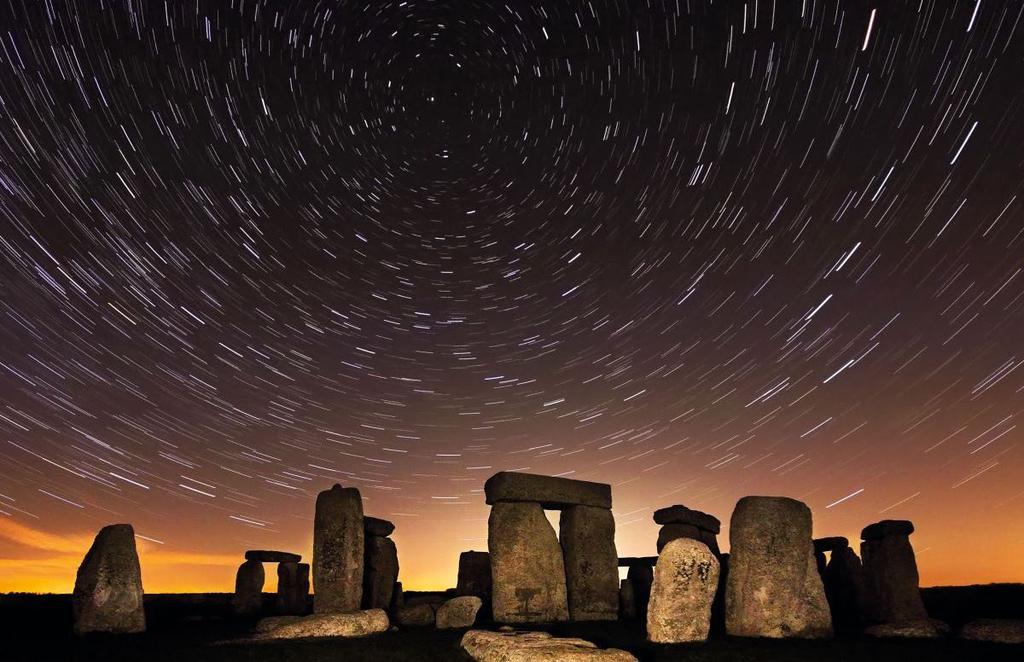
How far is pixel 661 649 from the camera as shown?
29.0 feet

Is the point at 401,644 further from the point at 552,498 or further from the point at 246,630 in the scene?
the point at 552,498

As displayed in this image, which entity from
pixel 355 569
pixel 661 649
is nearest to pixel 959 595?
pixel 661 649

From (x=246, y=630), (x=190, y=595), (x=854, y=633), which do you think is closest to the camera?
(x=854, y=633)

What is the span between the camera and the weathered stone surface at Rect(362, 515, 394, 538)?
16.8m

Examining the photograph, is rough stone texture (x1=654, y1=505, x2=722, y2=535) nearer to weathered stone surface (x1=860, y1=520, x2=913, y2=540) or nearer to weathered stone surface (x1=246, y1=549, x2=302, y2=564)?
weathered stone surface (x1=860, y1=520, x2=913, y2=540)

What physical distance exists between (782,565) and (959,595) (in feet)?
43.5

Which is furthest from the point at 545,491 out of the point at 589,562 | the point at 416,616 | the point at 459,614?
the point at 416,616

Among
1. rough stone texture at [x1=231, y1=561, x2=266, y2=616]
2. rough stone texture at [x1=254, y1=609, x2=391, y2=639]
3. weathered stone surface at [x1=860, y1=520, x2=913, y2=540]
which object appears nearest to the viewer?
rough stone texture at [x1=254, y1=609, x2=391, y2=639]

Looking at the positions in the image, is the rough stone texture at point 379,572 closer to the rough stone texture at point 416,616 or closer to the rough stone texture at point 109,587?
the rough stone texture at point 416,616

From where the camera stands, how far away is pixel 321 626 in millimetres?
10633

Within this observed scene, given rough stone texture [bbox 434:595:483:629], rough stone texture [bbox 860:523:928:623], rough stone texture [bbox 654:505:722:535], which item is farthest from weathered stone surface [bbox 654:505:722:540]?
rough stone texture [bbox 434:595:483:629]

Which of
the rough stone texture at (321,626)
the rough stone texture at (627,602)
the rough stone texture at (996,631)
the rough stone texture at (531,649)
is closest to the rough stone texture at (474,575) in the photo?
the rough stone texture at (627,602)

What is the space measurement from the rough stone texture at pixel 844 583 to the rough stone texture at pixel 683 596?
8.30m

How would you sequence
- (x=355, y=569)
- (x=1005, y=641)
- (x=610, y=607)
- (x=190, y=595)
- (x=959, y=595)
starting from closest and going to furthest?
1. (x=1005, y=641)
2. (x=355, y=569)
3. (x=610, y=607)
4. (x=959, y=595)
5. (x=190, y=595)
